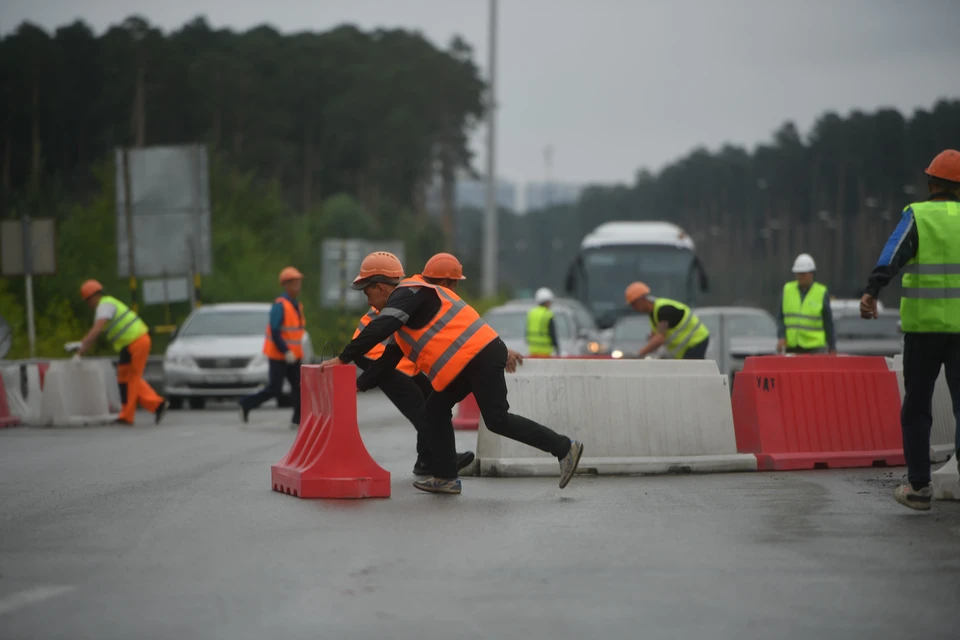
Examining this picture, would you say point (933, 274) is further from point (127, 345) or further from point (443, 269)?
point (127, 345)

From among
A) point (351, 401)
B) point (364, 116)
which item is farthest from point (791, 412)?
point (364, 116)

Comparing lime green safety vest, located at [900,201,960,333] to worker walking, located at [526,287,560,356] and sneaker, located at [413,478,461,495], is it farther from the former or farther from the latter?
worker walking, located at [526,287,560,356]

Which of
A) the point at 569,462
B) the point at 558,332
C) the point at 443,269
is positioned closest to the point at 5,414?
the point at 558,332

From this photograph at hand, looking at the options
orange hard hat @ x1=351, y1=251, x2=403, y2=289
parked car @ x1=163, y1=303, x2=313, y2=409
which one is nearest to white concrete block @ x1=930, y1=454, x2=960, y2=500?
orange hard hat @ x1=351, y1=251, x2=403, y2=289

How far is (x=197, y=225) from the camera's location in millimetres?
30500

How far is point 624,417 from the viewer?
475 inches

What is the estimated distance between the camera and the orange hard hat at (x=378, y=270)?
34.3ft

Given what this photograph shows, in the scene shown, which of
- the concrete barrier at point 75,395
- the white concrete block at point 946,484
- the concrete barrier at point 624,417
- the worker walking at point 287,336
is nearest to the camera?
the white concrete block at point 946,484

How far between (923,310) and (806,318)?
7526mm

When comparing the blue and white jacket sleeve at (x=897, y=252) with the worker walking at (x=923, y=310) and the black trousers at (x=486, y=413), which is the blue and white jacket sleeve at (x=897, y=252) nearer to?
the worker walking at (x=923, y=310)

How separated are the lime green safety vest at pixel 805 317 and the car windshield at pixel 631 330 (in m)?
10.3

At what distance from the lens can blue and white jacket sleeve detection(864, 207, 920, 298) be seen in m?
9.01

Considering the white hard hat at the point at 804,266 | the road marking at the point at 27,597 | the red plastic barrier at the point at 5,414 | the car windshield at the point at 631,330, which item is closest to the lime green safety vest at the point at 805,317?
the white hard hat at the point at 804,266

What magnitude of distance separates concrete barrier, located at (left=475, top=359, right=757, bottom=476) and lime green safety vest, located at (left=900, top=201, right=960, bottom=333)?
10.1 ft
